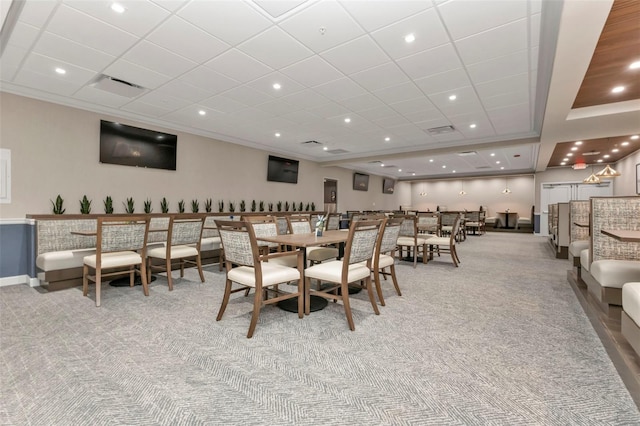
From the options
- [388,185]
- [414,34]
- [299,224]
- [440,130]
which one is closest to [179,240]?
[299,224]

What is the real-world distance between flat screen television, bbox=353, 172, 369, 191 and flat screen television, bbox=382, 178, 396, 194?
1844 mm

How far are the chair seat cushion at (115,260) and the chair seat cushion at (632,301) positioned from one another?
4.51 metres

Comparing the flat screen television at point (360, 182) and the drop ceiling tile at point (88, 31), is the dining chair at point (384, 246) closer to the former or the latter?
the drop ceiling tile at point (88, 31)

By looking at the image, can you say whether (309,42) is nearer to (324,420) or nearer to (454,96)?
(454,96)

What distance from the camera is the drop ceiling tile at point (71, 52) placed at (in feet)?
10.5

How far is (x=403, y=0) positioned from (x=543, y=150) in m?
7.55

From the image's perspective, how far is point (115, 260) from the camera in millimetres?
3494

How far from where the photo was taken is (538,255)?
271 inches

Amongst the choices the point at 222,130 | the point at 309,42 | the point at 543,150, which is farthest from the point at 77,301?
the point at 543,150

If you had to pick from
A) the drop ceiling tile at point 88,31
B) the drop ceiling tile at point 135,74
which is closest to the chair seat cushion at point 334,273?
the drop ceiling tile at point 88,31

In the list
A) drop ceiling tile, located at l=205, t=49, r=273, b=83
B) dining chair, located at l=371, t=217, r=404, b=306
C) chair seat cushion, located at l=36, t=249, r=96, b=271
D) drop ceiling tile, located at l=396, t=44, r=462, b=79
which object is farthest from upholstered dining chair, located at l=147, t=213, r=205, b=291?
drop ceiling tile, located at l=396, t=44, r=462, b=79

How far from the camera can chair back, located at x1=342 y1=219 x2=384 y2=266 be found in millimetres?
2637

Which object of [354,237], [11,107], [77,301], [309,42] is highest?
[309,42]

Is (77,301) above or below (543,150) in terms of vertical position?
below
